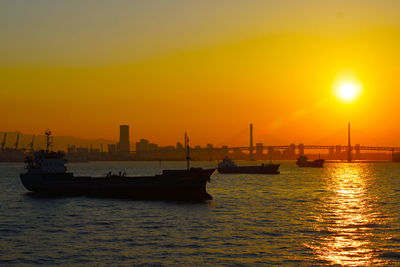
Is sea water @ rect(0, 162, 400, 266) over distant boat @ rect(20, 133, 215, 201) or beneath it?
beneath

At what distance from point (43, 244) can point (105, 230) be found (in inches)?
316

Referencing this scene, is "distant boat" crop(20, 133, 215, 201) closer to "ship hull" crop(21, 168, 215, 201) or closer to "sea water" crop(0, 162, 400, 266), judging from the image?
"ship hull" crop(21, 168, 215, 201)

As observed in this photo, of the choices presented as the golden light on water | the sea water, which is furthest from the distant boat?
the golden light on water

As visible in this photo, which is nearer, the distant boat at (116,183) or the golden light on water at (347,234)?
the golden light on water at (347,234)

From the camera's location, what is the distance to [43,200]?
260ft

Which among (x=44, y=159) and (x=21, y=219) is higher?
(x=44, y=159)

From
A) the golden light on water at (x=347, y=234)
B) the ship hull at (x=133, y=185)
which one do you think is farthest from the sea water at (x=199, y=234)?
the ship hull at (x=133, y=185)

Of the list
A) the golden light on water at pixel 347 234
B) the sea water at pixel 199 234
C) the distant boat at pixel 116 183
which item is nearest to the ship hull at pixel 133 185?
the distant boat at pixel 116 183

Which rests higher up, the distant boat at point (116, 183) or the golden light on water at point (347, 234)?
the distant boat at point (116, 183)

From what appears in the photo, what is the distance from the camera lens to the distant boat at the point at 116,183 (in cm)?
7425

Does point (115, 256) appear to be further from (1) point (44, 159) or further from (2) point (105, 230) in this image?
(1) point (44, 159)

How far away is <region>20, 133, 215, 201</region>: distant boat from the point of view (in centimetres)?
7425

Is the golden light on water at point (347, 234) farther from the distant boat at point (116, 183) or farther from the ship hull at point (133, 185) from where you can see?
the distant boat at point (116, 183)

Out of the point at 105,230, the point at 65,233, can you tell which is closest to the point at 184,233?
the point at 105,230
